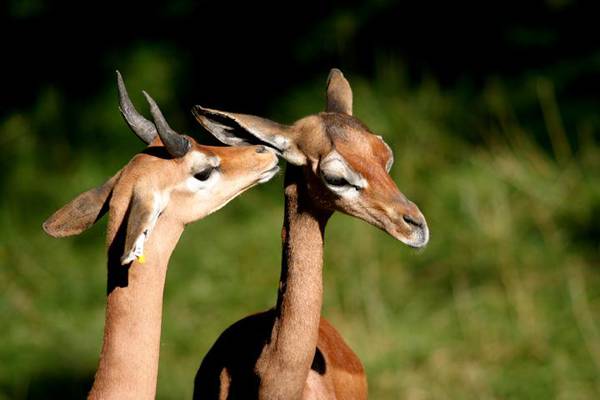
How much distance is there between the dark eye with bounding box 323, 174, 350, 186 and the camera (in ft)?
13.6

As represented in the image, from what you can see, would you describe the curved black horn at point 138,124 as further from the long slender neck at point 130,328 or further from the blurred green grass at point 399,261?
the blurred green grass at point 399,261

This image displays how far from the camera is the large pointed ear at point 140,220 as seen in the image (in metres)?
3.84

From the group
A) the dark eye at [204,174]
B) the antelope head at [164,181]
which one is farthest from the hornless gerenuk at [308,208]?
the dark eye at [204,174]

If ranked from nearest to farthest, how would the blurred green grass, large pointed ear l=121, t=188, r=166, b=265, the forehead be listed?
large pointed ear l=121, t=188, r=166, b=265
the forehead
the blurred green grass

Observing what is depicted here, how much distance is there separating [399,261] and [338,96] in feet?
10.6

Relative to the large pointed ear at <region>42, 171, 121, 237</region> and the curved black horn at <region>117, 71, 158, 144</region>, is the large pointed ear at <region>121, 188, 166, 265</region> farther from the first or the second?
the curved black horn at <region>117, 71, 158, 144</region>

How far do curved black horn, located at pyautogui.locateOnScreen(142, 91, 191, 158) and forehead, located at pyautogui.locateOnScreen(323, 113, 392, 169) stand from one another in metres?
0.55

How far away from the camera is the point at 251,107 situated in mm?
9633

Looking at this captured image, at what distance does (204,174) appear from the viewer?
4383 mm

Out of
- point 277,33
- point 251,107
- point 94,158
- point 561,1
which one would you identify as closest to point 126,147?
point 94,158

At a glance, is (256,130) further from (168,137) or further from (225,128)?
(168,137)

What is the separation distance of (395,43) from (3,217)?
3650mm

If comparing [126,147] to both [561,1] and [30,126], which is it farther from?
[561,1]

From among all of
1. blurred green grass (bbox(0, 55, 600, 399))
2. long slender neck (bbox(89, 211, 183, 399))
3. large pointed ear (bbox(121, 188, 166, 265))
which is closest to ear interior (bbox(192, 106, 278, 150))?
large pointed ear (bbox(121, 188, 166, 265))
